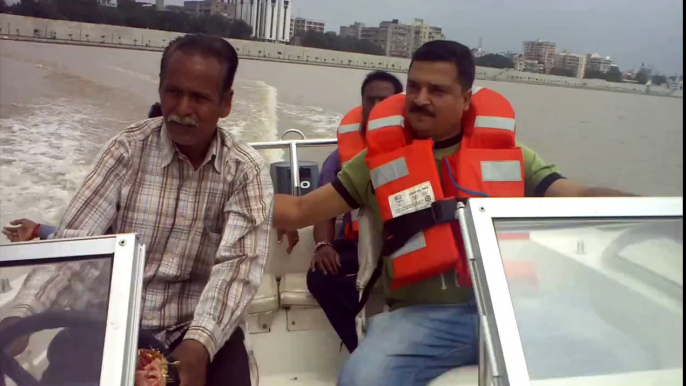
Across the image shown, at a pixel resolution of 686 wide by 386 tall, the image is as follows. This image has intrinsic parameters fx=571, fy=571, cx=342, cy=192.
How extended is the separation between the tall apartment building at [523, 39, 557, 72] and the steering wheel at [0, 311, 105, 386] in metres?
3.27

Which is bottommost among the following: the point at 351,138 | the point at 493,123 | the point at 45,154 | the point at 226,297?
the point at 45,154

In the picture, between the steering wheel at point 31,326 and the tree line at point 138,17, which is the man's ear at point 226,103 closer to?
the steering wheel at point 31,326

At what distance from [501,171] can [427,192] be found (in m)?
0.21

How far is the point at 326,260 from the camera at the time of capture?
1.81m

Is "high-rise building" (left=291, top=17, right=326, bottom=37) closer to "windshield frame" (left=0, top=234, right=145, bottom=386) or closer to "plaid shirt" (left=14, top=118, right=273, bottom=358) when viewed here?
"plaid shirt" (left=14, top=118, right=273, bottom=358)

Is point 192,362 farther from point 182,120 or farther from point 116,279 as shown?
point 182,120

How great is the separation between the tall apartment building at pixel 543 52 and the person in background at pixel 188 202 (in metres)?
2.74

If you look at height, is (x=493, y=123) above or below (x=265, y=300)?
above

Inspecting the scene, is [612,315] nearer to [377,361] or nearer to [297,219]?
[377,361]

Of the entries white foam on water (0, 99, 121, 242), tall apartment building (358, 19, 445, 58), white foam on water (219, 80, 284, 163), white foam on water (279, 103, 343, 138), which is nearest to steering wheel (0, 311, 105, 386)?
tall apartment building (358, 19, 445, 58)

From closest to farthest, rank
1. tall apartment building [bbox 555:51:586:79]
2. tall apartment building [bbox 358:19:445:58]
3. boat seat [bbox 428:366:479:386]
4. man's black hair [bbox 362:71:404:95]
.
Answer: boat seat [bbox 428:366:479:386] → man's black hair [bbox 362:71:404:95] → tall apartment building [bbox 555:51:586:79] → tall apartment building [bbox 358:19:445:58]

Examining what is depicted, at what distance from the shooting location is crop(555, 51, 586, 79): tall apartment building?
3.41 metres

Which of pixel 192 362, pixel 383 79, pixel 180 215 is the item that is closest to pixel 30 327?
pixel 192 362

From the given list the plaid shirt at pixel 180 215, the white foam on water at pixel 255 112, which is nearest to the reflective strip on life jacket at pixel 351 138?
the plaid shirt at pixel 180 215
